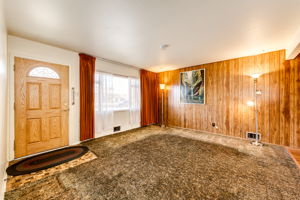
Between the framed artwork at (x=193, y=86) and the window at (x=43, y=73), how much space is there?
13.8ft

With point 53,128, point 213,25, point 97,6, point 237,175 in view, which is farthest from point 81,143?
point 213,25

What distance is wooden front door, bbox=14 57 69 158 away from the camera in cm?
237

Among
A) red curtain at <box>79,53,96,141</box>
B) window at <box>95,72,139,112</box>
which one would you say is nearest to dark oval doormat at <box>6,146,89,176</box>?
red curtain at <box>79,53,96,141</box>

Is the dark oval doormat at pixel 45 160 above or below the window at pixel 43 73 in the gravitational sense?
below

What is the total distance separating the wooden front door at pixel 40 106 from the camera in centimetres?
237

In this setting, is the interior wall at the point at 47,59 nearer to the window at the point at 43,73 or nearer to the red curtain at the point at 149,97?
the window at the point at 43,73

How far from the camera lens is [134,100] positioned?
4.78 metres

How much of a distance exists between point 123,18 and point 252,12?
6.55 ft

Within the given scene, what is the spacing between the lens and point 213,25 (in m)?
2.05

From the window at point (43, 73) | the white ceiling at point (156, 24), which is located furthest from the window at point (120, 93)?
the window at point (43, 73)

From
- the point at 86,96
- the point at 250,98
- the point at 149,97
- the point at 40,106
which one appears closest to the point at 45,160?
the point at 40,106

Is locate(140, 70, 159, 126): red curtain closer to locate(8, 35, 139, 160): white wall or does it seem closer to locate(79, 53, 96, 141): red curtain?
locate(8, 35, 139, 160): white wall

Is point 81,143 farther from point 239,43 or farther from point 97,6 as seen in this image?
point 239,43

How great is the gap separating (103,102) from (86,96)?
568mm
